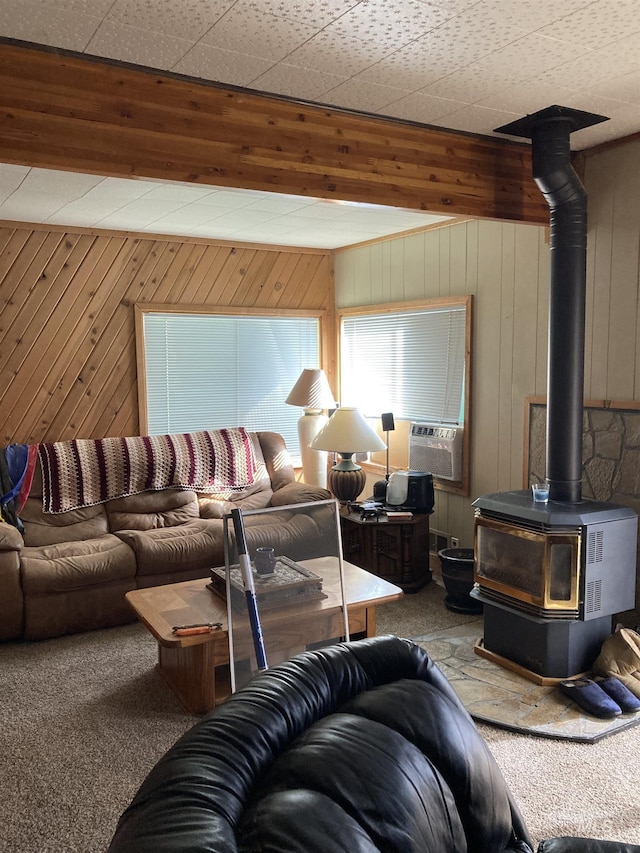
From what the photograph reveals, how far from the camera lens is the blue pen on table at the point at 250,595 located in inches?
95.4

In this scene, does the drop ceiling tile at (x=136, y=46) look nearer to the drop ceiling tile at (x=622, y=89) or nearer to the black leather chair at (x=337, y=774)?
the drop ceiling tile at (x=622, y=89)

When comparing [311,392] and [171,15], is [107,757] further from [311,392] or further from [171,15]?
[311,392]

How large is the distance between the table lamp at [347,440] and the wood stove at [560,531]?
1.32 m

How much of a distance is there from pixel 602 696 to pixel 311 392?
332 centimetres

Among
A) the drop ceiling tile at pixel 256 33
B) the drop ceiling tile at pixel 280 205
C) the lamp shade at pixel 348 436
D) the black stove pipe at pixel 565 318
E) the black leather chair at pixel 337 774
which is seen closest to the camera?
the black leather chair at pixel 337 774

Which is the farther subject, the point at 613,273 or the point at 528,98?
the point at 613,273

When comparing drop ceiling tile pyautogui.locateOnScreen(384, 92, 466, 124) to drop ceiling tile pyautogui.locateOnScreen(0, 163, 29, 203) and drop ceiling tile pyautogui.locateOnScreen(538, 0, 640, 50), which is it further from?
drop ceiling tile pyautogui.locateOnScreen(0, 163, 29, 203)

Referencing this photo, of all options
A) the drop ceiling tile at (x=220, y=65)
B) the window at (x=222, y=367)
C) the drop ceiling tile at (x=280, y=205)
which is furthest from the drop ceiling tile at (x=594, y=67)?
the window at (x=222, y=367)

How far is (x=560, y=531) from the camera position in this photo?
10.9ft

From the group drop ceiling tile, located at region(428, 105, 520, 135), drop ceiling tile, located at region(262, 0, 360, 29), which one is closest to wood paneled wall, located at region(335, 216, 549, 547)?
drop ceiling tile, located at region(428, 105, 520, 135)

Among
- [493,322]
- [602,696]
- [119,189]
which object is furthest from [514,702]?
[119,189]

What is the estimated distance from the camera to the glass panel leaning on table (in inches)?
101

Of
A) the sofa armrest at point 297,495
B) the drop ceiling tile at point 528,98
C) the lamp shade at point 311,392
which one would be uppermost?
the drop ceiling tile at point 528,98

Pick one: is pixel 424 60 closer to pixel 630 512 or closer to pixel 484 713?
pixel 630 512
